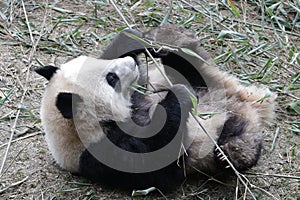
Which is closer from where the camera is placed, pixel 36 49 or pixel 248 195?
pixel 248 195

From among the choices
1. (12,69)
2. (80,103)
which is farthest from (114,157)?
(12,69)

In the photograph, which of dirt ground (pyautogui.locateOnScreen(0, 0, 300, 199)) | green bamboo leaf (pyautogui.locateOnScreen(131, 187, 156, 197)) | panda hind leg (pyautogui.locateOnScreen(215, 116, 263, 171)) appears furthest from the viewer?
dirt ground (pyautogui.locateOnScreen(0, 0, 300, 199))

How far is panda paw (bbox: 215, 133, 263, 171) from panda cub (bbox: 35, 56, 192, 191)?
0.27 m

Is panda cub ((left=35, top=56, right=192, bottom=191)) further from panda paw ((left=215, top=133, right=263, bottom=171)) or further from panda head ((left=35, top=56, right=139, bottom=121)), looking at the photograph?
panda paw ((left=215, top=133, right=263, bottom=171))

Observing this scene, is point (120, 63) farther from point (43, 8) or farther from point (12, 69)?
point (43, 8)

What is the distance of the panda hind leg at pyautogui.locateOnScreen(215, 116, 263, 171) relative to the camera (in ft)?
10.0

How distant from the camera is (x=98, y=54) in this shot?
4238 mm

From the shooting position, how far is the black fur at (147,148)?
293 cm

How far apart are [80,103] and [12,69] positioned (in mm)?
1468

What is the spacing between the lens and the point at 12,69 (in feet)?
13.9

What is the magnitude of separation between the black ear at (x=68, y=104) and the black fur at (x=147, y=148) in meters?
0.20

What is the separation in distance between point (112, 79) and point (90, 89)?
7.1 inches

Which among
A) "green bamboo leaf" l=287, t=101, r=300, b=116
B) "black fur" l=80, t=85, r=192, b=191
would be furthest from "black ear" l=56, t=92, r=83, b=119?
"green bamboo leaf" l=287, t=101, r=300, b=116

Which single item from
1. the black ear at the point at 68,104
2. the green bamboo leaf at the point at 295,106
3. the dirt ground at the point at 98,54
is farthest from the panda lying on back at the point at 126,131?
the green bamboo leaf at the point at 295,106
